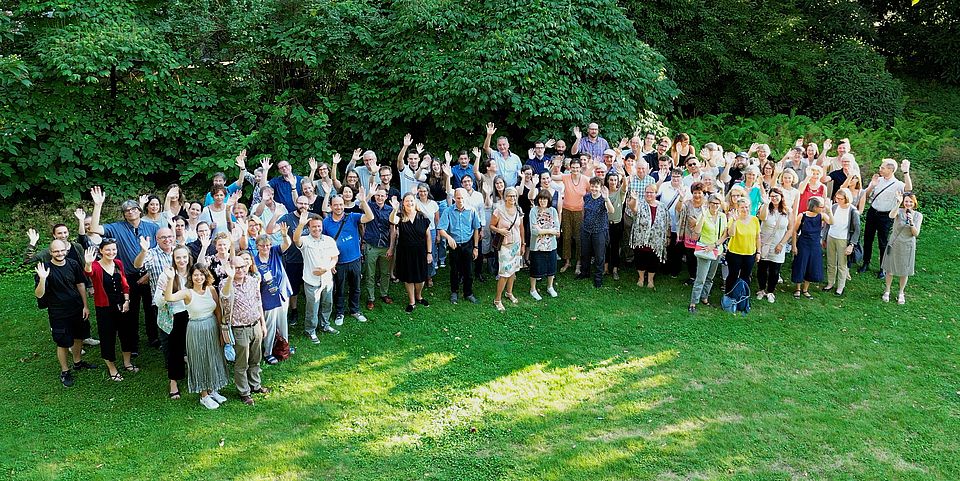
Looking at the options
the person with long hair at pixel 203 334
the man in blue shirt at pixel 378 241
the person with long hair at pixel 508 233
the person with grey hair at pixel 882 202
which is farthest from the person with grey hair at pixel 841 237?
the person with long hair at pixel 203 334

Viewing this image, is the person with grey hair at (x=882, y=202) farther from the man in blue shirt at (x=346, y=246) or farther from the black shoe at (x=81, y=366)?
the black shoe at (x=81, y=366)

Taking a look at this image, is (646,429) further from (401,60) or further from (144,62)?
(144,62)

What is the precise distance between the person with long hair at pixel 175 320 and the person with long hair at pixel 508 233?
3.82 metres

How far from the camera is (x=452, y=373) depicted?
7570mm

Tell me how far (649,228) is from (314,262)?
180 inches

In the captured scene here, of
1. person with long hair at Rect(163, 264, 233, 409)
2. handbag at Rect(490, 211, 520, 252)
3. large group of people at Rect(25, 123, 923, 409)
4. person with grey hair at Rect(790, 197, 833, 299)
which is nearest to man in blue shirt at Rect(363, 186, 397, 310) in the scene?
large group of people at Rect(25, 123, 923, 409)

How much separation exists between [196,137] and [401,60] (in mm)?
3877

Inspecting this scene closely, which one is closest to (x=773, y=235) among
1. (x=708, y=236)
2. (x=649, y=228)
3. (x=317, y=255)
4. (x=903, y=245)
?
(x=708, y=236)

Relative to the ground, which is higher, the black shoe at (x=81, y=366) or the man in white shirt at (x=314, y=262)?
the man in white shirt at (x=314, y=262)

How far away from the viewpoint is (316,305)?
8195 millimetres

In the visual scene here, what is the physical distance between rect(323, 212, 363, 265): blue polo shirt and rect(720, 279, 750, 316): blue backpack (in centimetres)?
482

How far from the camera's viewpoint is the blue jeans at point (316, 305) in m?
8.14

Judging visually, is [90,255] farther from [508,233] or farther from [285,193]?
[508,233]

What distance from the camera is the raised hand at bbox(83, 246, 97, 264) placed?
7.03 metres
